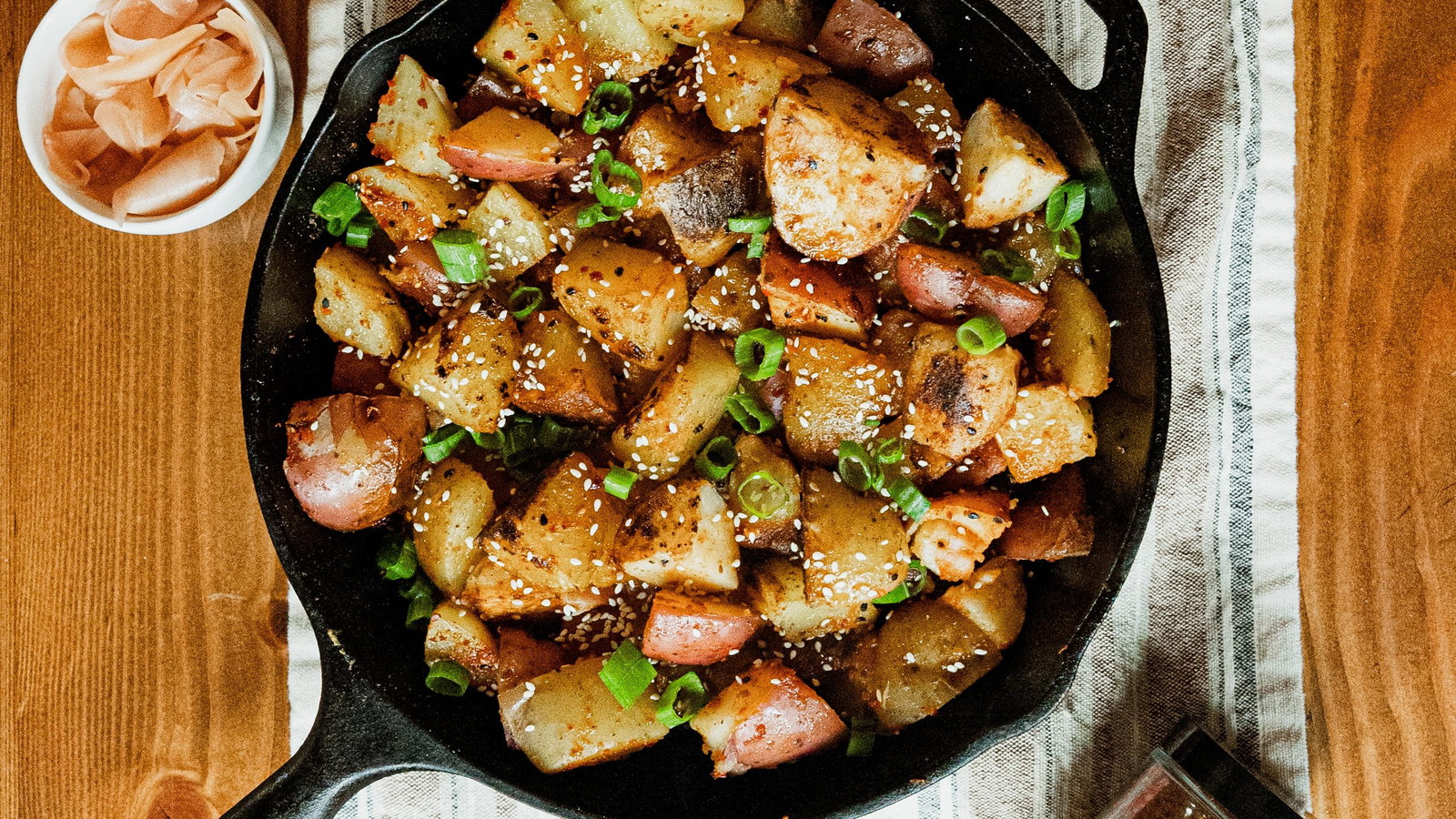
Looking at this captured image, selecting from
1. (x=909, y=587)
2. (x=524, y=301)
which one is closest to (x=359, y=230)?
(x=524, y=301)

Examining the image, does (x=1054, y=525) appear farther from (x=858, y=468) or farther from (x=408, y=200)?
(x=408, y=200)

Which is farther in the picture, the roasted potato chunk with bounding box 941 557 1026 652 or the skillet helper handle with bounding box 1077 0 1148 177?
the roasted potato chunk with bounding box 941 557 1026 652

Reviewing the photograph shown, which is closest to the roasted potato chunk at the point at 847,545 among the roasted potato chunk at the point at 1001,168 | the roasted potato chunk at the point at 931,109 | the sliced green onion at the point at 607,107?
the roasted potato chunk at the point at 1001,168

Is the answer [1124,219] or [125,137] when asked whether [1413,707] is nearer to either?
[1124,219]

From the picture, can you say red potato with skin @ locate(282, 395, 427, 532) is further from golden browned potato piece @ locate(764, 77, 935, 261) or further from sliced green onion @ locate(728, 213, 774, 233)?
golden browned potato piece @ locate(764, 77, 935, 261)

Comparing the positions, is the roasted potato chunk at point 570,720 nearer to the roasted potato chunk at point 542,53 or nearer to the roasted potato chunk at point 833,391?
the roasted potato chunk at point 833,391

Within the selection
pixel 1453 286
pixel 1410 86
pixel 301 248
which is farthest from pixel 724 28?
pixel 1453 286

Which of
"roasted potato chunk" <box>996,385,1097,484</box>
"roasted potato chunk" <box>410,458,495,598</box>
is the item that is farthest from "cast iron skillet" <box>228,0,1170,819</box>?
"roasted potato chunk" <box>410,458,495,598</box>
